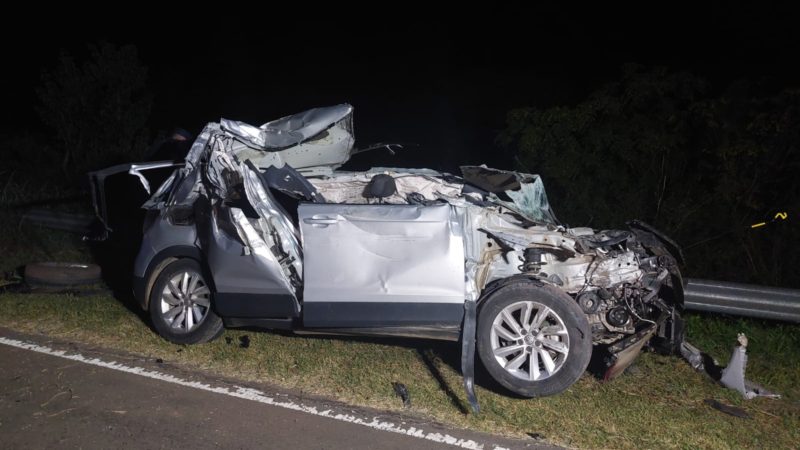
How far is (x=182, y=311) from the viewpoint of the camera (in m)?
6.27

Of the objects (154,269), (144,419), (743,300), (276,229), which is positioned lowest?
(144,419)

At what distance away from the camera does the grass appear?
482 cm

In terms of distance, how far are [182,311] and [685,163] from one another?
6.17 meters

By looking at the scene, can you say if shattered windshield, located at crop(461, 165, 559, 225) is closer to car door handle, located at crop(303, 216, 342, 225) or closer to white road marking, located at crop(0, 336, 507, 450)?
car door handle, located at crop(303, 216, 342, 225)

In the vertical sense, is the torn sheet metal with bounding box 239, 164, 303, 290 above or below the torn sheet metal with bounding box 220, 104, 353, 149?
below

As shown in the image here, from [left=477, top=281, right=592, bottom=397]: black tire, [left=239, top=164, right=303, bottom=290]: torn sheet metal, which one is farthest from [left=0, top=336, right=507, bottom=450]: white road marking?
[left=239, top=164, right=303, bottom=290]: torn sheet metal

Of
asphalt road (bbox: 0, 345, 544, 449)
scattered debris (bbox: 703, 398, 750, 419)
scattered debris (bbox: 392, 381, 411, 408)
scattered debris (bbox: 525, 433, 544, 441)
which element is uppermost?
asphalt road (bbox: 0, 345, 544, 449)

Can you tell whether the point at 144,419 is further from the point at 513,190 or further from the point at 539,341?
the point at 513,190

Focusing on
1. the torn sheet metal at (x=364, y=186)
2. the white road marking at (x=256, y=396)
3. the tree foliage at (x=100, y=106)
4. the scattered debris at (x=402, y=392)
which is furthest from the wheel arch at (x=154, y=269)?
the tree foliage at (x=100, y=106)

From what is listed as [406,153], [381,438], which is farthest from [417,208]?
[406,153]

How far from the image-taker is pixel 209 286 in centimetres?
609

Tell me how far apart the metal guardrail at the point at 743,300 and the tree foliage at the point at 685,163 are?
204 centimetres

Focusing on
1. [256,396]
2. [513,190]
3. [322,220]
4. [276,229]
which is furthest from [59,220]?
[513,190]

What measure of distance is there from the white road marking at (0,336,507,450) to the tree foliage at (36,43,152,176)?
6.26 metres
